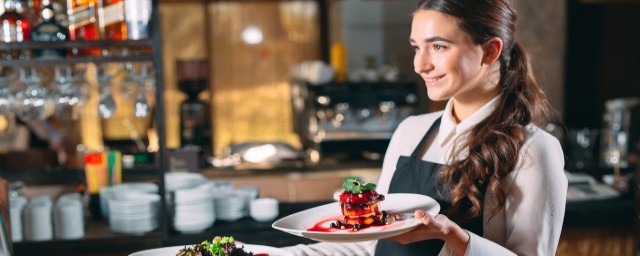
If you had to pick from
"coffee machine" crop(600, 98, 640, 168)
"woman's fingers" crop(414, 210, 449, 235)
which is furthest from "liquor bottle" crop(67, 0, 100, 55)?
"coffee machine" crop(600, 98, 640, 168)

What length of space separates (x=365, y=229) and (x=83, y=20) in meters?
1.67

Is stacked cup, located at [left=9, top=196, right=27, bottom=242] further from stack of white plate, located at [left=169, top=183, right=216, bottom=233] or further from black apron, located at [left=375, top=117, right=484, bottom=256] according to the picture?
black apron, located at [left=375, top=117, right=484, bottom=256]

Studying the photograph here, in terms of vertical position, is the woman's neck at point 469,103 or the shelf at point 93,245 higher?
the woman's neck at point 469,103

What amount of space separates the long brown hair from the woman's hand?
14 cm

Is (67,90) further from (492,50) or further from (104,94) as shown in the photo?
(492,50)

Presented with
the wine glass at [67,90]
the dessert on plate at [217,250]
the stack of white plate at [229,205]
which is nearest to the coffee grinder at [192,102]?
the wine glass at [67,90]

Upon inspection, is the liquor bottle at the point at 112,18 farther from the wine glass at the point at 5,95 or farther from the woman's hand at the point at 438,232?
the woman's hand at the point at 438,232

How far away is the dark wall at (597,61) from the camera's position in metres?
5.59

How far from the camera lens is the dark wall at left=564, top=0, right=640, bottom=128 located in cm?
559

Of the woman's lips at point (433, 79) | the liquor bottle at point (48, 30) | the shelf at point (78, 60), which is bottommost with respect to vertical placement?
the woman's lips at point (433, 79)

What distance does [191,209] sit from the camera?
9.16 ft

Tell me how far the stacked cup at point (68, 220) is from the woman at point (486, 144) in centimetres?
152

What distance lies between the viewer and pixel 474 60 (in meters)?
1.62

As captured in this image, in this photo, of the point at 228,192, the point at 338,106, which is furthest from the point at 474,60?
the point at 338,106
